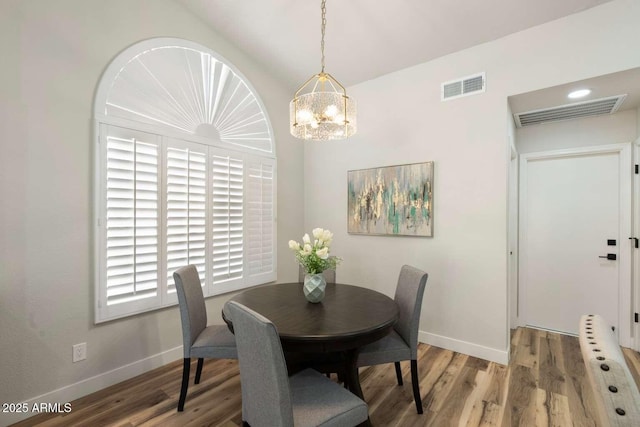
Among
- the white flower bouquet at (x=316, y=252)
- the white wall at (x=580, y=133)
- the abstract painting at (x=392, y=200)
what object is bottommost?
the white flower bouquet at (x=316, y=252)

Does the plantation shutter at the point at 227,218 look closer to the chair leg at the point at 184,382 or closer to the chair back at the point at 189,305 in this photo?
the chair back at the point at 189,305

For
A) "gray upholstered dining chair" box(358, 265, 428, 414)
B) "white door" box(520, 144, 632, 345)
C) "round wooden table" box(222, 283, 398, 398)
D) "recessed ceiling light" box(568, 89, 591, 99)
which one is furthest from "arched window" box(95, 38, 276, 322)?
"white door" box(520, 144, 632, 345)

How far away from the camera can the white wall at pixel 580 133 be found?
9.94 feet

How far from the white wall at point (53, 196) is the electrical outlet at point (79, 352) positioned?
0.03m

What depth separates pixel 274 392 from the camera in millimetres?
1216

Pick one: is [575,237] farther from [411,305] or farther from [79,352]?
[79,352]

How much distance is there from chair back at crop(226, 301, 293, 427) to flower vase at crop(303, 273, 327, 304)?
28.8 inches

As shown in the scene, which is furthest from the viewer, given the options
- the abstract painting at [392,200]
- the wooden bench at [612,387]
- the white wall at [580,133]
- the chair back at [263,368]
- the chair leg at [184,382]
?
the abstract painting at [392,200]

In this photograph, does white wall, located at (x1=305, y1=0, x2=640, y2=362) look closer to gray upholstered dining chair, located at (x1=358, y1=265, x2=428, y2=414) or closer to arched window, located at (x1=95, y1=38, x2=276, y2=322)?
gray upholstered dining chair, located at (x1=358, y1=265, x2=428, y2=414)

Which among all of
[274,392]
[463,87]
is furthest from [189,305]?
[463,87]

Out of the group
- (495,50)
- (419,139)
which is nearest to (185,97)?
(419,139)

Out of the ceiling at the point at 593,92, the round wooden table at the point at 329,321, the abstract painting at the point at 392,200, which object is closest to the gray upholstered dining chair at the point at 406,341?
the round wooden table at the point at 329,321

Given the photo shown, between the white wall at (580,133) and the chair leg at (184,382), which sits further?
the white wall at (580,133)

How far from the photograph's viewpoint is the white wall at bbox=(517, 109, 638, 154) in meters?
3.03
